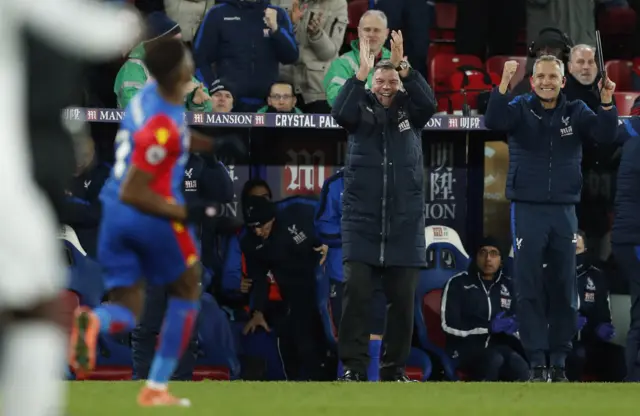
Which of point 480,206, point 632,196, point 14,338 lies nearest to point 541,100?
point 632,196

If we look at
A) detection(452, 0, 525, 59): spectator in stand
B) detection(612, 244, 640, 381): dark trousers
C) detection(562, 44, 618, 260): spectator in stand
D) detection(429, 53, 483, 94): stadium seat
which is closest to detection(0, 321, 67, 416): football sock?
detection(612, 244, 640, 381): dark trousers

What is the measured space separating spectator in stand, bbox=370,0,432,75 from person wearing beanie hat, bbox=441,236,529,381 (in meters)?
2.28

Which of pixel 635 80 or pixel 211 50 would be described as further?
pixel 635 80

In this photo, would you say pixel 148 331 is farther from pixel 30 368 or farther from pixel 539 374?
pixel 30 368

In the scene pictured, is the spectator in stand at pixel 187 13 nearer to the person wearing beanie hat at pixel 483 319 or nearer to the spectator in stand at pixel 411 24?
the spectator in stand at pixel 411 24

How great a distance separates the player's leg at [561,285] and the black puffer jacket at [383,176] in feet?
3.45

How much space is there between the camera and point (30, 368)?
14.8 ft

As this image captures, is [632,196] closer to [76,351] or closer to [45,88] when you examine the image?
[76,351]

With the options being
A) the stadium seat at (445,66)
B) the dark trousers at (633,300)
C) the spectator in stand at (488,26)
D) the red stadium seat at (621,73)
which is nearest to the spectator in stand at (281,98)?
the stadium seat at (445,66)

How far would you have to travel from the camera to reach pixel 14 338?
15.0ft

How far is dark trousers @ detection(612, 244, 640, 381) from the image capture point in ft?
36.9

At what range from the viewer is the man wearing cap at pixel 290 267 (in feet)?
39.2

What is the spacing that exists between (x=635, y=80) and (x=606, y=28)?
1257mm

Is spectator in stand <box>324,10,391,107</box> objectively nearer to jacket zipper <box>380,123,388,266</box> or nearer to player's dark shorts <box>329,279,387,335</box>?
jacket zipper <box>380,123,388,266</box>
